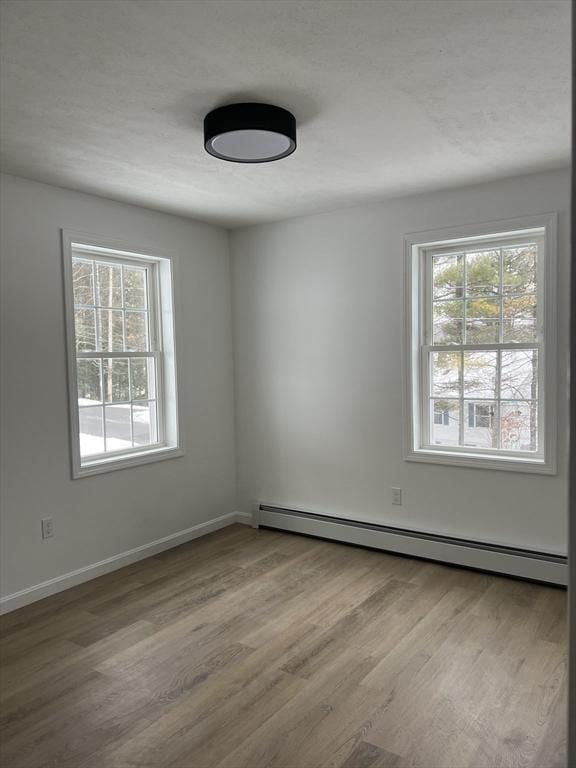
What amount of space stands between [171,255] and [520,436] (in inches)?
112

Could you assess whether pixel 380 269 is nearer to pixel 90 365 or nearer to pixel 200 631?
pixel 90 365

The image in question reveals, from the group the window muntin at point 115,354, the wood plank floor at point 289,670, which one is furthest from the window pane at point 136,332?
the wood plank floor at point 289,670

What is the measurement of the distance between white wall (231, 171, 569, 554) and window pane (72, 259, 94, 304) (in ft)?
4.49

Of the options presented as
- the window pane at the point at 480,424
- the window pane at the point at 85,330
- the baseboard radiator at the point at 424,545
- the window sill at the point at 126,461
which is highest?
the window pane at the point at 85,330

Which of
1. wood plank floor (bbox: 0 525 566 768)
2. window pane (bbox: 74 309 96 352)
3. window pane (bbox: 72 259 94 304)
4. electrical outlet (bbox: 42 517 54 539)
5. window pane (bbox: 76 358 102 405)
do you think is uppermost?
window pane (bbox: 72 259 94 304)

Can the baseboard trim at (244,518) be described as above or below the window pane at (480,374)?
below

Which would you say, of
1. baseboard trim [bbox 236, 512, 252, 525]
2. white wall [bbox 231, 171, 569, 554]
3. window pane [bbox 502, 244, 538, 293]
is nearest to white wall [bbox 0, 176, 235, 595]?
baseboard trim [bbox 236, 512, 252, 525]

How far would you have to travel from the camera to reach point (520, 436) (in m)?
3.76

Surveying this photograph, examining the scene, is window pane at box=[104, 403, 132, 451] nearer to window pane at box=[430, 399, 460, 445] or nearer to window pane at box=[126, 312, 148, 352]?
window pane at box=[126, 312, 148, 352]

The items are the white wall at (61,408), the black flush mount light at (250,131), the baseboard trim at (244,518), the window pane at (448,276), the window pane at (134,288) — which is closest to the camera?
the black flush mount light at (250,131)

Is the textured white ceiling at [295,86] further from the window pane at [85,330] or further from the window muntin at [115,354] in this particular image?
the window pane at [85,330]

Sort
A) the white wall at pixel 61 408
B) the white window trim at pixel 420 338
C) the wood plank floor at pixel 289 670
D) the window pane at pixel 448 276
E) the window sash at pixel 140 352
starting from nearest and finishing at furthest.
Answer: the wood plank floor at pixel 289 670
the white wall at pixel 61 408
the white window trim at pixel 420 338
the window sash at pixel 140 352
the window pane at pixel 448 276

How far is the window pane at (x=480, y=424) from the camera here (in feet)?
12.7

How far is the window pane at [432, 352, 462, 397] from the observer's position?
3.98 metres
